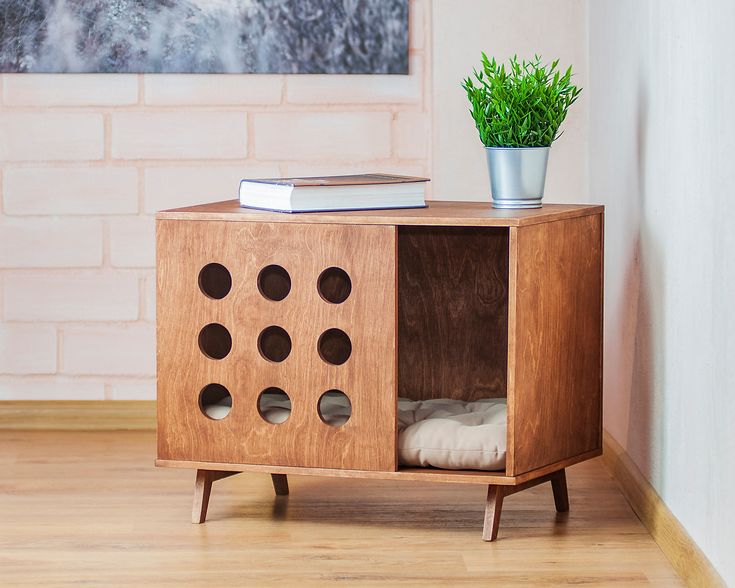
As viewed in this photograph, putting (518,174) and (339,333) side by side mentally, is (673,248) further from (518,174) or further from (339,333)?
(339,333)

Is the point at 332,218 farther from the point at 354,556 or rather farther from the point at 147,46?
the point at 147,46

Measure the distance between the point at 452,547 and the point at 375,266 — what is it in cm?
46

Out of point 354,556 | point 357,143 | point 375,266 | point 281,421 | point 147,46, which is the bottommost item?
point 354,556

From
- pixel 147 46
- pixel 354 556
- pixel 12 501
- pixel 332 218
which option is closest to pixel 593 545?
pixel 354 556

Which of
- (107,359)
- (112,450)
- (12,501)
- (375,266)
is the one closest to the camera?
(375,266)

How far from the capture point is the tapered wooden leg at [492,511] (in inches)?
68.6

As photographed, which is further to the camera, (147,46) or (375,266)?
(147,46)

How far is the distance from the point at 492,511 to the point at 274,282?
1.81 feet

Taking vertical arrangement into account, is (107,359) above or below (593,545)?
above

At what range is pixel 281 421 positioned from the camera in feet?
5.85

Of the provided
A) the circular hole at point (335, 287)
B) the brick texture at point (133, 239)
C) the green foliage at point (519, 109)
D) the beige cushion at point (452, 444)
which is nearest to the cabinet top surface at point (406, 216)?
the green foliage at point (519, 109)

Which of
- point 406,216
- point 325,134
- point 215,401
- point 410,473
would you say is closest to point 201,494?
point 215,401

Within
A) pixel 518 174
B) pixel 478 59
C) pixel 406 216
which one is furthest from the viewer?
pixel 478 59

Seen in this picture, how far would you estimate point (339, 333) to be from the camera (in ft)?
6.26
